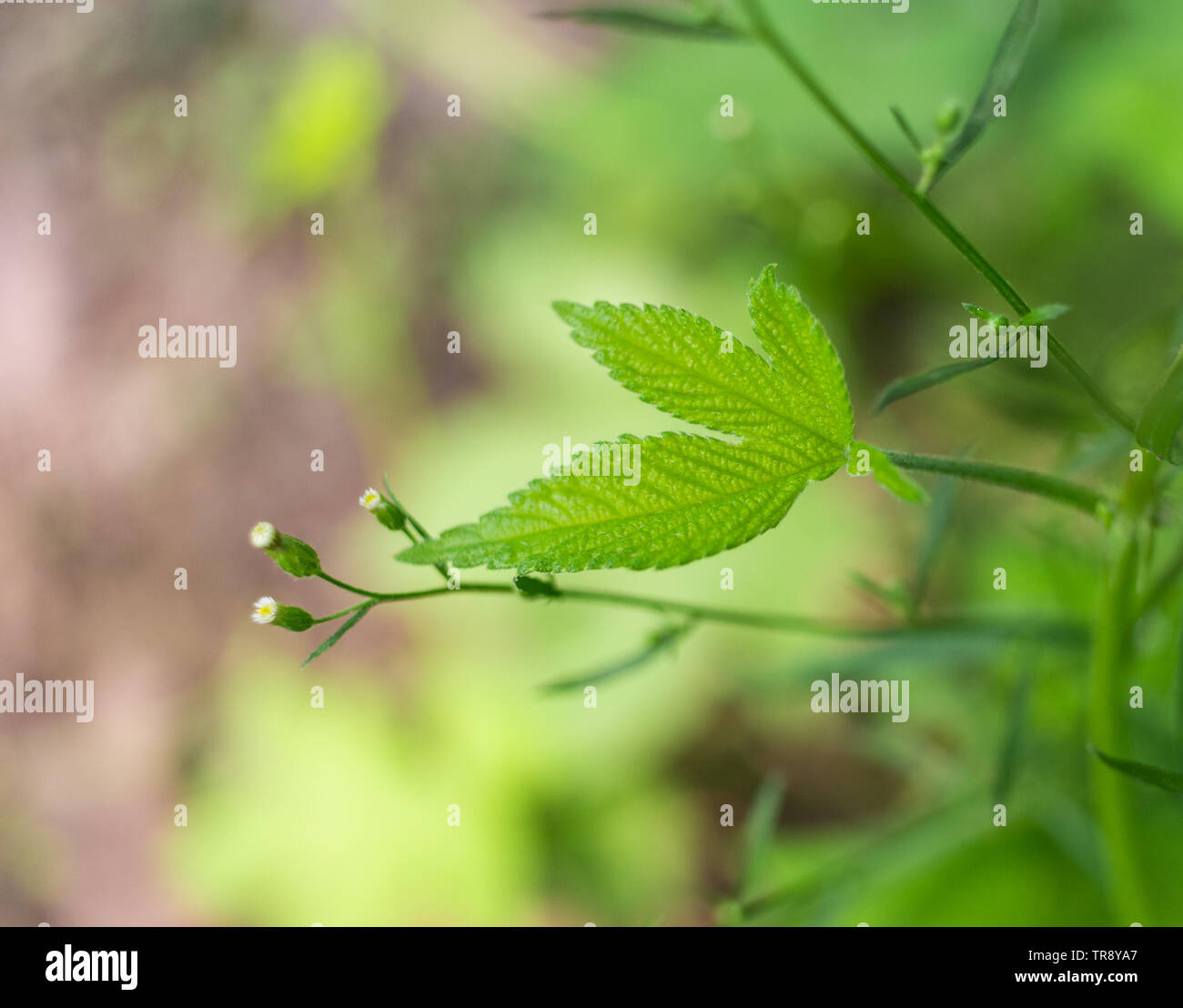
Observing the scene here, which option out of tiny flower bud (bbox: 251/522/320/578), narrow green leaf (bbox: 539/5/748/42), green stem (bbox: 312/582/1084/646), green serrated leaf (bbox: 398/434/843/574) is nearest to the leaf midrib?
green serrated leaf (bbox: 398/434/843/574)

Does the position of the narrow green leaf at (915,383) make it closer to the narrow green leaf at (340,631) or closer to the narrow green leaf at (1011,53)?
the narrow green leaf at (1011,53)

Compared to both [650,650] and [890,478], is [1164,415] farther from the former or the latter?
[650,650]

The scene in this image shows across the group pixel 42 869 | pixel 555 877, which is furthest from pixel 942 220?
pixel 42 869

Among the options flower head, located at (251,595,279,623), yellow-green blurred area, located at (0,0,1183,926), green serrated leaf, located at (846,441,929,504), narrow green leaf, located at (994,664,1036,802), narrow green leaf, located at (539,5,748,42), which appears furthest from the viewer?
yellow-green blurred area, located at (0,0,1183,926)

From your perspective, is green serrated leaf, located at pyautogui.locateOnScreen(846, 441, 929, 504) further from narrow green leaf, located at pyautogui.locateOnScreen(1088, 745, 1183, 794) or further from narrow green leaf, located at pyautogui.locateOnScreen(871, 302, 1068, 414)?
narrow green leaf, located at pyautogui.locateOnScreen(1088, 745, 1183, 794)

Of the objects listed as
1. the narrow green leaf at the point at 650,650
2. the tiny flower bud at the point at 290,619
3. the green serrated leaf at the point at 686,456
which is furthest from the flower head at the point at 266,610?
the narrow green leaf at the point at 650,650

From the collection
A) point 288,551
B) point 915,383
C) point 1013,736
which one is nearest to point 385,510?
point 288,551
